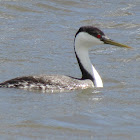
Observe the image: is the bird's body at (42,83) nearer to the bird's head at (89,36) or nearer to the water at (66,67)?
the water at (66,67)

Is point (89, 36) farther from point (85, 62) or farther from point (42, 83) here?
point (42, 83)

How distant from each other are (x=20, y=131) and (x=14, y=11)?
11.1 m

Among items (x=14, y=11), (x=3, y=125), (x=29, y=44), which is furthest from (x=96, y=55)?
(x=3, y=125)

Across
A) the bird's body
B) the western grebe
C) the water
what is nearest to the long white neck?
the western grebe

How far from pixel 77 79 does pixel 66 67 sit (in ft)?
7.09

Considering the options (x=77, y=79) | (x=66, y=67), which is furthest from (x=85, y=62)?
(x=66, y=67)

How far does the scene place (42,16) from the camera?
19594 millimetres

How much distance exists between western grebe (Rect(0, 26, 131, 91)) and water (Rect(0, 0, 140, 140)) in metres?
0.20

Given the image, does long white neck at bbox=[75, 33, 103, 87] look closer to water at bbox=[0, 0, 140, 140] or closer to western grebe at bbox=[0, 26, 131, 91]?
western grebe at bbox=[0, 26, 131, 91]

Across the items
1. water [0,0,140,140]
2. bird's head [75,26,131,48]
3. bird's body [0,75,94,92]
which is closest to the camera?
water [0,0,140,140]

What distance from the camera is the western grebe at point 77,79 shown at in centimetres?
1190

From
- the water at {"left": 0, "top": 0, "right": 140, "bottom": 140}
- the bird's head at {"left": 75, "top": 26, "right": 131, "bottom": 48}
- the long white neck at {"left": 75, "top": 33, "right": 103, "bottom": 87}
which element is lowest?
the water at {"left": 0, "top": 0, "right": 140, "bottom": 140}

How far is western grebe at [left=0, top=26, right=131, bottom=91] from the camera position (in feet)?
39.0

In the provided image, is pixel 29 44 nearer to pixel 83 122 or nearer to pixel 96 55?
pixel 96 55
